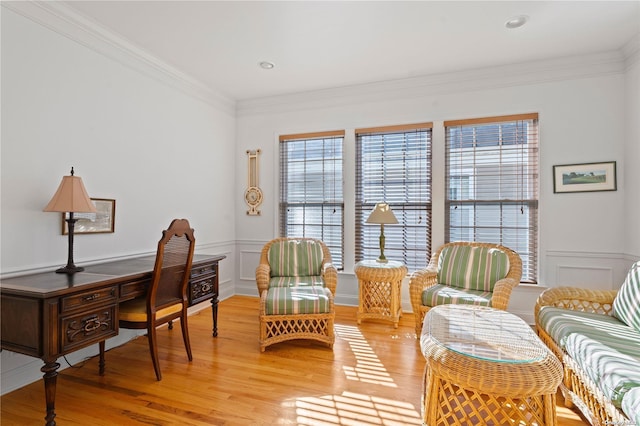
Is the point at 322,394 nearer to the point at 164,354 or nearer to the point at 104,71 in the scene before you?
the point at 164,354

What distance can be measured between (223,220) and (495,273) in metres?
3.33

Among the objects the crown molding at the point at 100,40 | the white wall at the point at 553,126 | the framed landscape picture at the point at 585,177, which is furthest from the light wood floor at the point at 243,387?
the crown molding at the point at 100,40

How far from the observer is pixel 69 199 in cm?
228

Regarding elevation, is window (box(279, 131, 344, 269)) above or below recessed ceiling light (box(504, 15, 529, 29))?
below

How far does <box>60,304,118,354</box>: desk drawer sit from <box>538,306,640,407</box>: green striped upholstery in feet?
9.25

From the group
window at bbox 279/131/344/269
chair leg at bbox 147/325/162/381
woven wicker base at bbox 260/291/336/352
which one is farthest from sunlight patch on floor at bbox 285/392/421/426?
window at bbox 279/131/344/269

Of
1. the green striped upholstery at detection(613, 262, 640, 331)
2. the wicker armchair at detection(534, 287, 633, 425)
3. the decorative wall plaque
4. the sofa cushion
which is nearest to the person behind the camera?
the sofa cushion

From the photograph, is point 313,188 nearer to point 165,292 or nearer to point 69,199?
point 165,292

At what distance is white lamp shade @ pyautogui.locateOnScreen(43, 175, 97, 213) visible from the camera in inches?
89.0

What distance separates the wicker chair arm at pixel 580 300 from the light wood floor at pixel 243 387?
2.76 ft

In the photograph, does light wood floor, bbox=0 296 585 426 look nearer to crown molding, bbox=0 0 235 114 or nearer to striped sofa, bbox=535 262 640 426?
striped sofa, bbox=535 262 640 426

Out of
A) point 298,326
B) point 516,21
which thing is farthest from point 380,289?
point 516,21

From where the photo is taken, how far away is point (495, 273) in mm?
3131

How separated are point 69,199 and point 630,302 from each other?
12.8ft
